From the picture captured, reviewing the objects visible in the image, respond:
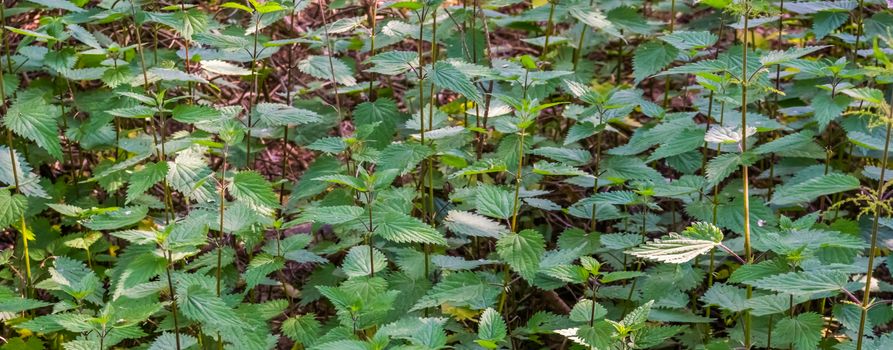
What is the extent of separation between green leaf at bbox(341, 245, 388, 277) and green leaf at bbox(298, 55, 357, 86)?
81cm

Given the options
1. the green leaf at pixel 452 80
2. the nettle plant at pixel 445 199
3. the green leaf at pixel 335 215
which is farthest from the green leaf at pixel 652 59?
the green leaf at pixel 335 215

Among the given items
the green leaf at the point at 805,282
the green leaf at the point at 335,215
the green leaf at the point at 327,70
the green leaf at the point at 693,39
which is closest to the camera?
the green leaf at the point at 805,282

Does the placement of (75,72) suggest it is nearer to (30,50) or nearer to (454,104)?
(30,50)

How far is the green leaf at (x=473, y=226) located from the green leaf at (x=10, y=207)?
1408mm

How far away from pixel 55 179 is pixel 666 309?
2.65m

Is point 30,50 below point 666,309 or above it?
above

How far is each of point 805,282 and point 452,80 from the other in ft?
4.01

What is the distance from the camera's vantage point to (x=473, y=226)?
9.59 feet

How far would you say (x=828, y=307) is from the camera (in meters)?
3.42

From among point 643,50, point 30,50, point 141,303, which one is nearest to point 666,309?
point 643,50

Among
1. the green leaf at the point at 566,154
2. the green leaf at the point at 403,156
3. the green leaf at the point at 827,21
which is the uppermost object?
the green leaf at the point at 827,21

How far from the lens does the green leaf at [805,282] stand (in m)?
2.26

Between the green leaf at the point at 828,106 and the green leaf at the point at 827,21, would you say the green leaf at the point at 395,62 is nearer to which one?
the green leaf at the point at 828,106

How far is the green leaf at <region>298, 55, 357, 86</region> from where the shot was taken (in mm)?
3475
